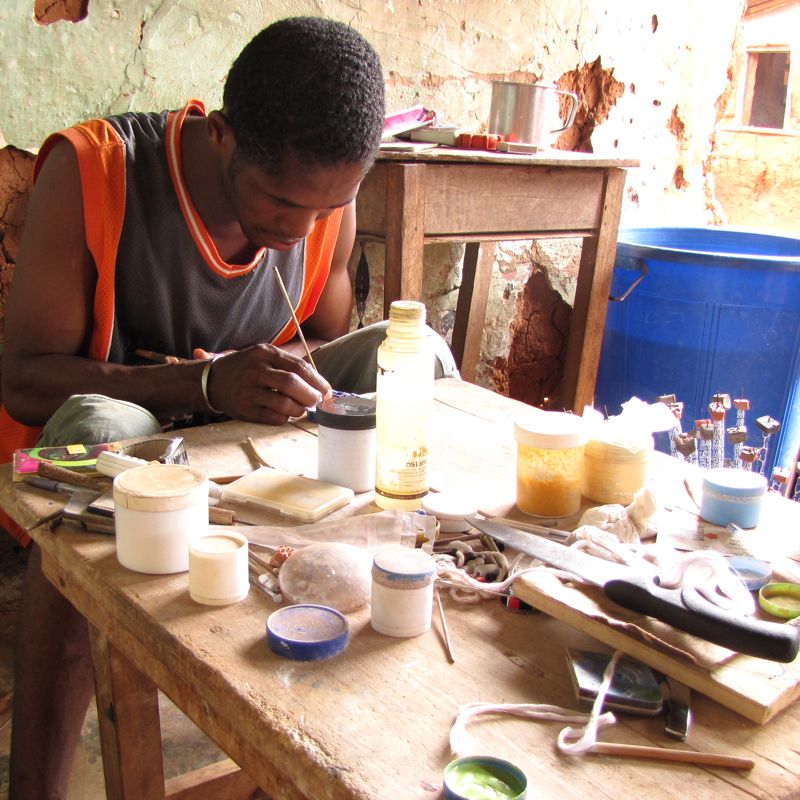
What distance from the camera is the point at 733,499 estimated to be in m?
1.10

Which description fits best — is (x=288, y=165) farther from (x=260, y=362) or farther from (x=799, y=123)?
(x=799, y=123)

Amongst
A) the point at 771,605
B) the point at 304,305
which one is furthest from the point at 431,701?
the point at 304,305

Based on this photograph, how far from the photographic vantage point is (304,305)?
202 centimetres

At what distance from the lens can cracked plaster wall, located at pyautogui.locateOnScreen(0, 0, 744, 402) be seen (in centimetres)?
198

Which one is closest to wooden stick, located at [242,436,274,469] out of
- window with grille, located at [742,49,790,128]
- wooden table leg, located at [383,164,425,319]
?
wooden table leg, located at [383,164,425,319]

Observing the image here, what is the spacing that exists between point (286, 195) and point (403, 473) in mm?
591

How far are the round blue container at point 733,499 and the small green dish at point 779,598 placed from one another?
19cm

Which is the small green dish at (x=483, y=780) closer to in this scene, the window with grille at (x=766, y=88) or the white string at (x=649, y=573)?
the white string at (x=649, y=573)

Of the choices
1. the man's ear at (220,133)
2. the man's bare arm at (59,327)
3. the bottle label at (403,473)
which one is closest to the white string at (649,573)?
the bottle label at (403,473)

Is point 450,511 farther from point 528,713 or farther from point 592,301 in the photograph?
point 592,301

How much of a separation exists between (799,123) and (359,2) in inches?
333

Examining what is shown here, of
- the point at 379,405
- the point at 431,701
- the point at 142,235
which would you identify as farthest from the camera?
the point at 142,235

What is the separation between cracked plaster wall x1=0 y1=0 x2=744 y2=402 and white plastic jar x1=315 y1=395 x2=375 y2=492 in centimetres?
128

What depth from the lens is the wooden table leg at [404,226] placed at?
84.5 inches
